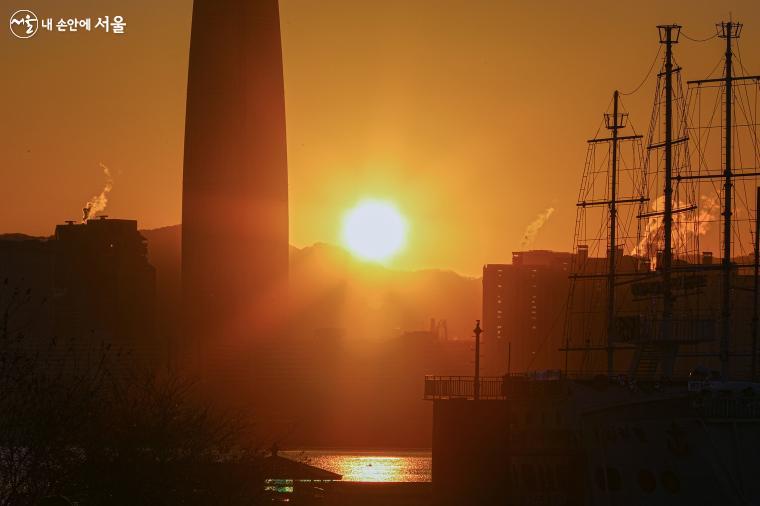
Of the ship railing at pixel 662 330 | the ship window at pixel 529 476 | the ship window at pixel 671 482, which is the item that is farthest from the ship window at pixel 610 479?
the ship railing at pixel 662 330

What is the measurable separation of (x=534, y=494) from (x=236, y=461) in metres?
38.1

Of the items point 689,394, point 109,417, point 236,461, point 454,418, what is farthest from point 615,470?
point 109,417

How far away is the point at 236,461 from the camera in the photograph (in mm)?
74750

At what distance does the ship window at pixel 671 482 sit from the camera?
316 feet

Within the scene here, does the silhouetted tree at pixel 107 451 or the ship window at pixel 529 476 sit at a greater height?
the silhouetted tree at pixel 107 451

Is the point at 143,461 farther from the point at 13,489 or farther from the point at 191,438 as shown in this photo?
the point at 13,489

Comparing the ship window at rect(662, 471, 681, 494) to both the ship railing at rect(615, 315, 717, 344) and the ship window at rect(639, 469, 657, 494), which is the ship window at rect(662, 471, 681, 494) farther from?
the ship railing at rect(615, 315, 717, 344)

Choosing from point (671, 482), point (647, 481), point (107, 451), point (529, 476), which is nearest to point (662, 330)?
point (529, 476)

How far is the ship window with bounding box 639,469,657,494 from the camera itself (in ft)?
322

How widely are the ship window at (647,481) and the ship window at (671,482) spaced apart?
2.40 ft

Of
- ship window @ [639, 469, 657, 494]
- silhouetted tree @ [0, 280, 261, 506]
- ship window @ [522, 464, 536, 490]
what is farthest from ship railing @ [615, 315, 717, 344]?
silhouetted tree @ [0, 280, 261, 506]

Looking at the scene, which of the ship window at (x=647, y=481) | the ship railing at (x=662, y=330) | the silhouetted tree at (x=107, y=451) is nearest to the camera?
the silhouetted tree at (x=107, y=451)

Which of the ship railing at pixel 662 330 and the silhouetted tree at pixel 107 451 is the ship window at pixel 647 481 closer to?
the ship railing at pixel 662 330

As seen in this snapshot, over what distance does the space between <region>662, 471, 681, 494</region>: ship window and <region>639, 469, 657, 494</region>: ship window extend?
2.40 ft
